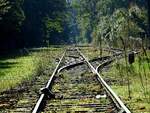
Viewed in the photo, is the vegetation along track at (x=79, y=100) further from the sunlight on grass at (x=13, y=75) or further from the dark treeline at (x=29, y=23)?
the dark treeline at (x=29, y=23)

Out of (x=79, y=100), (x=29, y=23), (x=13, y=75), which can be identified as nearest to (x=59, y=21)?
(x=29, y=23)

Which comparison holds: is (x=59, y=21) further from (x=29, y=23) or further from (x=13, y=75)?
(x=13, y=75)

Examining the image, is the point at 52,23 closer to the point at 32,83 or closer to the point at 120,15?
the point at 120,15

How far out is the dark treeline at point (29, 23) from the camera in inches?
2003

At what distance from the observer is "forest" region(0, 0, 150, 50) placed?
1756 inches

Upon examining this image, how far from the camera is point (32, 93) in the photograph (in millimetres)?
14305

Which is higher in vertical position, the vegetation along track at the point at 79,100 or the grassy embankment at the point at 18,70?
the vegetation along track at the point at 79,100

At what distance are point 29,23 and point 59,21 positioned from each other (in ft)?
86.3

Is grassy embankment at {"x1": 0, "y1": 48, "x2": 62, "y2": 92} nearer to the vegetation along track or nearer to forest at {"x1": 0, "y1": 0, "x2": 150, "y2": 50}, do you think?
the vegetation along track

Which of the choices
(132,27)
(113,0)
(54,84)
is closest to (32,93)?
(54,84)

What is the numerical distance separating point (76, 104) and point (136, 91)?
3.38m

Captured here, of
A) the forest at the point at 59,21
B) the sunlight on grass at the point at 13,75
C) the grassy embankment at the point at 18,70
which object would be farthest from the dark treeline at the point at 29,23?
the sunlight on grass at the point at 13,75

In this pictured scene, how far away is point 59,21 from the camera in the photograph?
4250 inches

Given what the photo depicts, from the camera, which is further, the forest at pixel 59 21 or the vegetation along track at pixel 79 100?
the forest at pixel 59 21
